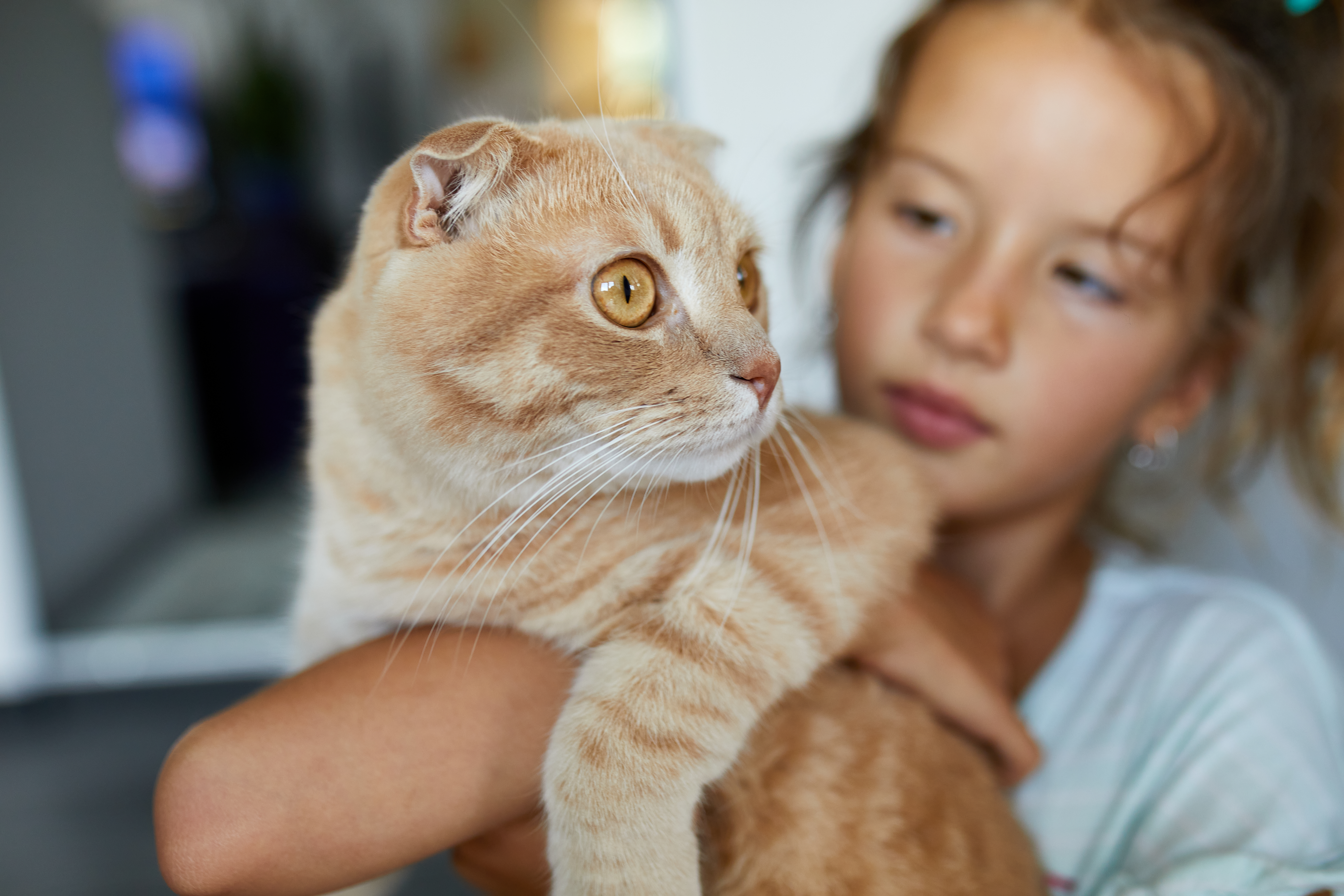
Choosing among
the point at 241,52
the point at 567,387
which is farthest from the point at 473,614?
the point at 241,52

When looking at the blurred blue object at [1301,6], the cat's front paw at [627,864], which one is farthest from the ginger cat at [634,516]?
the blurred blue object at [1301,6]

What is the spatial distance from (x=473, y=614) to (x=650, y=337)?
0.36 m

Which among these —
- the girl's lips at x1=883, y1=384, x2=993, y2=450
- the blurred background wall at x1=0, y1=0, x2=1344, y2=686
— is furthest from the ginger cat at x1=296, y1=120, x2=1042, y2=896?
the blurred background wall at x1=0, y1=0, x2=1344, y2=686

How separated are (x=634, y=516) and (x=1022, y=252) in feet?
2.40

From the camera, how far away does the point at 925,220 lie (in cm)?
136

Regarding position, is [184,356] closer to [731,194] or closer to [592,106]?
[592,106]

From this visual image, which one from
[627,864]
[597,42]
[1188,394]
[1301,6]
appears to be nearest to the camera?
[627,864]

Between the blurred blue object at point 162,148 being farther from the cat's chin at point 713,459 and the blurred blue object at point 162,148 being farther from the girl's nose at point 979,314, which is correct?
the cat's chin at point 713,459

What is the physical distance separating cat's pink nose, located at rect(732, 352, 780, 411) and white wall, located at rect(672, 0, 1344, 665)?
1.22 metres

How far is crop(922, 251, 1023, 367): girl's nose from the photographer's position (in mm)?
1193

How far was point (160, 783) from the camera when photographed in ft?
2.53

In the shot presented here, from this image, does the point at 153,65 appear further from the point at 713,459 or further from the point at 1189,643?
the point at 1189,643

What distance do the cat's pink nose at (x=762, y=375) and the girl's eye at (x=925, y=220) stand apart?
652 mm

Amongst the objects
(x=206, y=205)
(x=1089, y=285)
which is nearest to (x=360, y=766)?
(x=1089, y=285)
